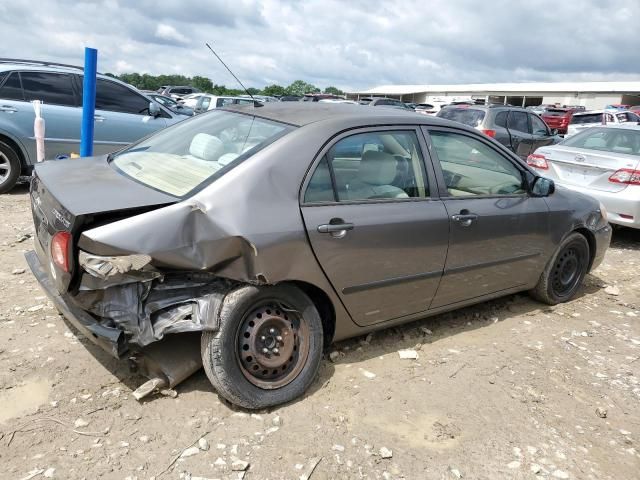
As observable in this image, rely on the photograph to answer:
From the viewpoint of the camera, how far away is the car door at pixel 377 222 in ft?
10.3

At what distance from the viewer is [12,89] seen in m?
7.46

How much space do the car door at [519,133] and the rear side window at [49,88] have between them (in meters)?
8.49

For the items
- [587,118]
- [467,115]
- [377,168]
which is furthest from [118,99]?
[587,118]

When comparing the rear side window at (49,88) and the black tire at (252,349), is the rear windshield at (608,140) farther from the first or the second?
the rear side window at (49,88)

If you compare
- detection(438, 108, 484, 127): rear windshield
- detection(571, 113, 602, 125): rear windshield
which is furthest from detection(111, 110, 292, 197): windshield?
detection(571, 113, 602, 125): rear windshield

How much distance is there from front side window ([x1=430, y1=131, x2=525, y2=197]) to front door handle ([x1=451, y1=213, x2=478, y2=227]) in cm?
15

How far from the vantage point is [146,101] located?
339 inches

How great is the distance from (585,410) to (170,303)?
8.22 ft

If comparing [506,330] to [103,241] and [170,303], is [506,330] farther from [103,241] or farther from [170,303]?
[103,241]

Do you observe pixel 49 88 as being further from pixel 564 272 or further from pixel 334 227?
pixel 564 272

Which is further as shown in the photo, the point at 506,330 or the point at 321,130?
the point at 506,330

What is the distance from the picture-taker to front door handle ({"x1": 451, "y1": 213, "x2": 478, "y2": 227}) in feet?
12.1

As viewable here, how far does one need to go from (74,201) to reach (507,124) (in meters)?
10.7

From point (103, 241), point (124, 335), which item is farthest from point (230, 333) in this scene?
point (103, 241)
